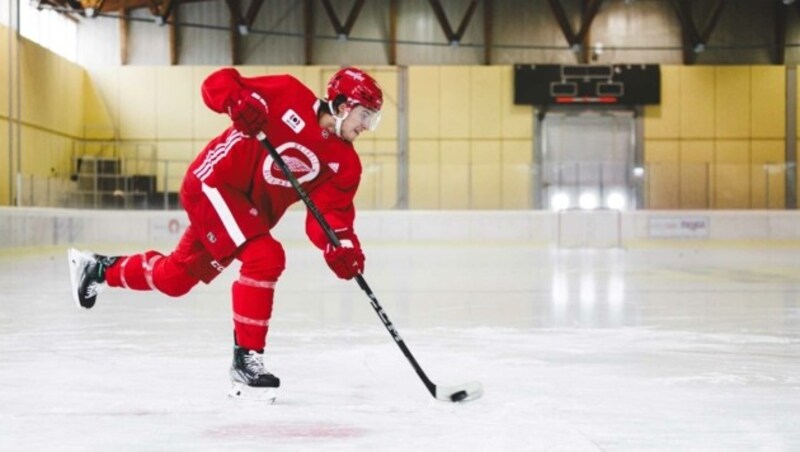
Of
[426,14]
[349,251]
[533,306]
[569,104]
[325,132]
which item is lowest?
[533,306]

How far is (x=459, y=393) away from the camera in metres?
3.46

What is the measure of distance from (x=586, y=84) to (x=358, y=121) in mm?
23244

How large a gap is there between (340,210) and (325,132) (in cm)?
32

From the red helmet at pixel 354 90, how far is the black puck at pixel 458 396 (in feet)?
3.36

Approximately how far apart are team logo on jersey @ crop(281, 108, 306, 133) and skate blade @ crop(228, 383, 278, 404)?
3.00 feet

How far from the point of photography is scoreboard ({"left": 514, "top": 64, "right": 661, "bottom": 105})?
26062 mm

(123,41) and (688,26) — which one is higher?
(688,26)

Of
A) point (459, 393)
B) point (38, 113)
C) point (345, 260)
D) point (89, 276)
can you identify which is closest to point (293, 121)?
point (345, 260)

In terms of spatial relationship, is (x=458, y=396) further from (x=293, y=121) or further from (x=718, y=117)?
(x=718, y=117)

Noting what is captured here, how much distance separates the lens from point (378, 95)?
12.0ft

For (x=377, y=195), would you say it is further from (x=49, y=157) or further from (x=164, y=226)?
(x=49, y=157)

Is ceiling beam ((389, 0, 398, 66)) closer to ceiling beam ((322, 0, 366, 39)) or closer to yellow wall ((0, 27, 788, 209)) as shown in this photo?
yellow wall ((0, 27, 788, 209))

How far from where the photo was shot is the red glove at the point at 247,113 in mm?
3525

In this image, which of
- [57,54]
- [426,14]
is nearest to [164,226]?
[57,54]
